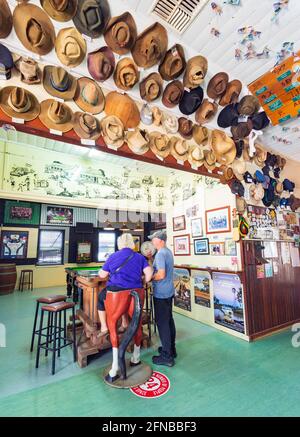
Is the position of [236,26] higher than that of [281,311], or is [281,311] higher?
[236,26]

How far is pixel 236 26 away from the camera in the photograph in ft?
7.09

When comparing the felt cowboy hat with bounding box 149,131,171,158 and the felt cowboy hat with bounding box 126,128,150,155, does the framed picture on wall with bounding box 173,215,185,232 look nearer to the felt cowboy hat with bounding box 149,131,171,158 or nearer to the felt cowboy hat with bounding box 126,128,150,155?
the felt cowboy hat with bounding box 149,131,171,158

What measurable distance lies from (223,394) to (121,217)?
26.1 feet

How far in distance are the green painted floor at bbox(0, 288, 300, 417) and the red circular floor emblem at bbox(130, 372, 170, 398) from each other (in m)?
0.06

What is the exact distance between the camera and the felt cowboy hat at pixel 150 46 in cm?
220

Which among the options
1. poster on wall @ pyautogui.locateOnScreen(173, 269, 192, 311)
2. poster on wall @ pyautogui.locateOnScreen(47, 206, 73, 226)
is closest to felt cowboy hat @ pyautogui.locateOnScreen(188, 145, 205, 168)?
poster on wall @ pyautogui.locateOnScreen(173, 269, 192, 311)

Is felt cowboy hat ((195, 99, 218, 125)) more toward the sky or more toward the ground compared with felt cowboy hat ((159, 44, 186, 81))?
more toward the ground

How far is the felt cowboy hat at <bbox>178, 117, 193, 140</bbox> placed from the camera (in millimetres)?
3143

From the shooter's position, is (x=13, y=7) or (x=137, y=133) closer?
(x=13, y=7)

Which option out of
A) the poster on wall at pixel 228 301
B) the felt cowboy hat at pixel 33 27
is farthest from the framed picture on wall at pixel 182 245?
the felt cowboy hat at pixel 33 27
